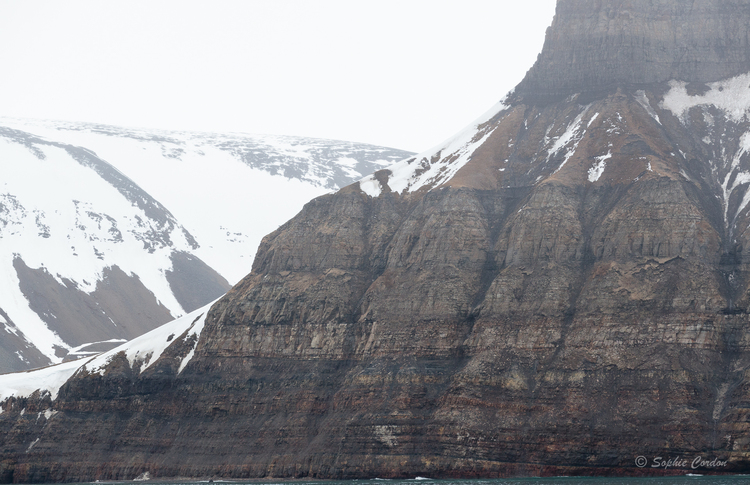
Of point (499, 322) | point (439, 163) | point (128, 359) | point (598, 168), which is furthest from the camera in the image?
point (439, 163)


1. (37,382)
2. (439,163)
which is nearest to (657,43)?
(439,163)

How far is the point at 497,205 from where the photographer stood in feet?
340

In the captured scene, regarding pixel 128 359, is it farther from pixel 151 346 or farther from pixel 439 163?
pixel 439 163

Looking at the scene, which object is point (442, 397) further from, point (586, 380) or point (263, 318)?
point (263, 318)

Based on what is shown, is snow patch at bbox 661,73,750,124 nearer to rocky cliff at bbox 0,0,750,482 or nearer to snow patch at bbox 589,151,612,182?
rocky cliff at bbox 0,0,750,482

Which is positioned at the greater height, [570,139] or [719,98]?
[719,98]

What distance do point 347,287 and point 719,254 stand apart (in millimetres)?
40535

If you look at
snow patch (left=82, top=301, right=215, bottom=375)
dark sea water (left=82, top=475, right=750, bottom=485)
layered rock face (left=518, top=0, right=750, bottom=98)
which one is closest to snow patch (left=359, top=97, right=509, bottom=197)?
layered rock face (left=518, top=0, right=750, bottom=98)

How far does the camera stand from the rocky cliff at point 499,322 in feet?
258

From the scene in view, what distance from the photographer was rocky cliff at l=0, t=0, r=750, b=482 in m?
78.7

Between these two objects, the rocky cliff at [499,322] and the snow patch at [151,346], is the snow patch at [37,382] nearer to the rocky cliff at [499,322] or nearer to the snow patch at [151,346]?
the rocky cliff at [499,322]

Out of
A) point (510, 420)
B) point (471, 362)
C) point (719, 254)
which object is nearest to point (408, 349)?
point (471, 362)

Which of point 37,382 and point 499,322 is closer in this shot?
point 499,322

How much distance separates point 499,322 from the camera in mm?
89312
